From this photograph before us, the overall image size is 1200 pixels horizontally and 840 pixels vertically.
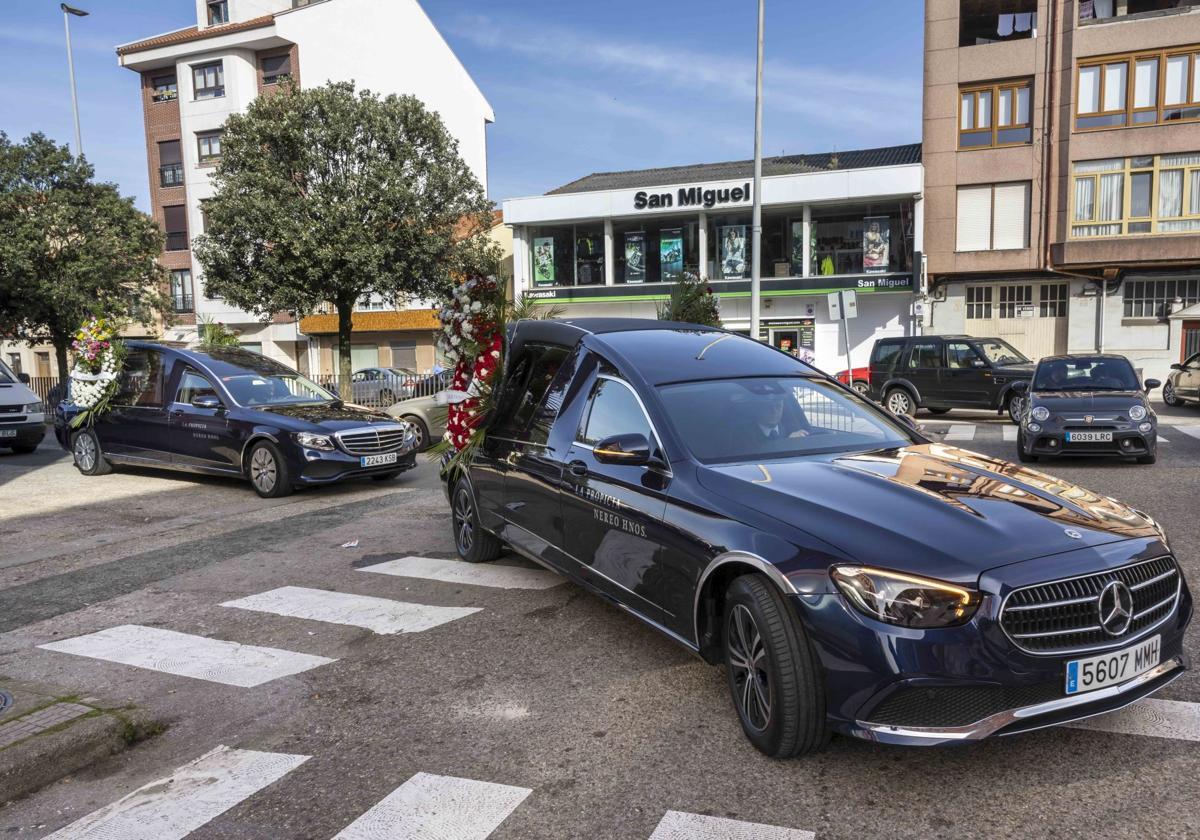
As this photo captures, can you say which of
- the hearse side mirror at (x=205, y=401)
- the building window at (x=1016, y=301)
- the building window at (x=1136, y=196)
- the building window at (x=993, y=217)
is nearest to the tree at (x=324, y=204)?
the hearse side mirror at (x=205, y=401)

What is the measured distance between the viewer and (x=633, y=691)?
4094 millimetres

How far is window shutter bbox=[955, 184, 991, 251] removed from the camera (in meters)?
29.5

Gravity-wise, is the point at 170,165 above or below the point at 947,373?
above

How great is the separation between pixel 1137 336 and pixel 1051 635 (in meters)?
29.9

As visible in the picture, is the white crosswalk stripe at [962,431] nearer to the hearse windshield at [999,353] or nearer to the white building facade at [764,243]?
the hearse windshield at [999,353]

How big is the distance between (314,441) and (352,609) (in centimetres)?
460

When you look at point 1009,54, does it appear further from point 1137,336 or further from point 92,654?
point 92,654

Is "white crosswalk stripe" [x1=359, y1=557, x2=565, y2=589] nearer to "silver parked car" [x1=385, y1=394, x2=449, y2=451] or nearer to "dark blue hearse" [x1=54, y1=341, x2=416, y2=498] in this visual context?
"dark blue hearse" [x1=54, y1=341, x2=416, y2=498]

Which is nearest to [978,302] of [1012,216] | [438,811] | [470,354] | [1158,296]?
[1012,216]

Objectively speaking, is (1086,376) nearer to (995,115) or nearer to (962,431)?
(962,431)

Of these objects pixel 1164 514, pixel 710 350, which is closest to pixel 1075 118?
pixel 1164 514

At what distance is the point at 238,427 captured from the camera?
10.1 m

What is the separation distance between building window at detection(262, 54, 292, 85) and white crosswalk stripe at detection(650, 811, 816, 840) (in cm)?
4282

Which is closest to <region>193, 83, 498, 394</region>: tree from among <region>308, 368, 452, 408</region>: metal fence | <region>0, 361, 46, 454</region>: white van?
<region>308, 368, 452, 408</region>: metal fence
